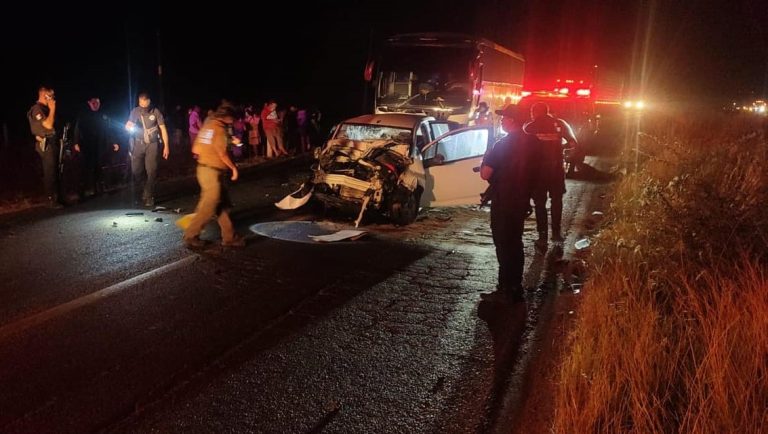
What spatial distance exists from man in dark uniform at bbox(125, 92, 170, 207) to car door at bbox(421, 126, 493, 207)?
4.01 metres

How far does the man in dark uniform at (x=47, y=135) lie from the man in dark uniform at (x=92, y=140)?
2.03 feet

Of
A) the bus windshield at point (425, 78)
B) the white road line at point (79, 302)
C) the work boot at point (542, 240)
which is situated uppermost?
the bus windshield at point (425, 78)

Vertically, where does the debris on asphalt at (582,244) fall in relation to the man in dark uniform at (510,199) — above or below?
below

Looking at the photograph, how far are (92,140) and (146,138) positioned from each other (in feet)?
5.23

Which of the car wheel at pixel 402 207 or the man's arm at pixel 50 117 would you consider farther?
the man's arm at pixel 50 117

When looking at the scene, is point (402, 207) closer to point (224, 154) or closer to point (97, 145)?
point (224, 154)

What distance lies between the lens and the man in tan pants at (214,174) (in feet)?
23.0

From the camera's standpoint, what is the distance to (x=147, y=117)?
9.34 metres

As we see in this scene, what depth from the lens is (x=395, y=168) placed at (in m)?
8.68

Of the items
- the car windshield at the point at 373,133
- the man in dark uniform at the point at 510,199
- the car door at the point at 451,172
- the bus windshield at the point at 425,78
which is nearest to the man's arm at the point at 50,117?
the car windshield at the point at 373,133

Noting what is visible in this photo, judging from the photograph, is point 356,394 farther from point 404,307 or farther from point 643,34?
point 643,34

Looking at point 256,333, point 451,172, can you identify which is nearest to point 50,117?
point 451,172

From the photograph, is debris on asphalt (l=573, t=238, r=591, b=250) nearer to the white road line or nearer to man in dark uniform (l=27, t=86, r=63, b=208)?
the white road line

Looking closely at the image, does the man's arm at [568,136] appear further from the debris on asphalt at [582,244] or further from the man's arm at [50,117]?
the man's arm at [50,117]
